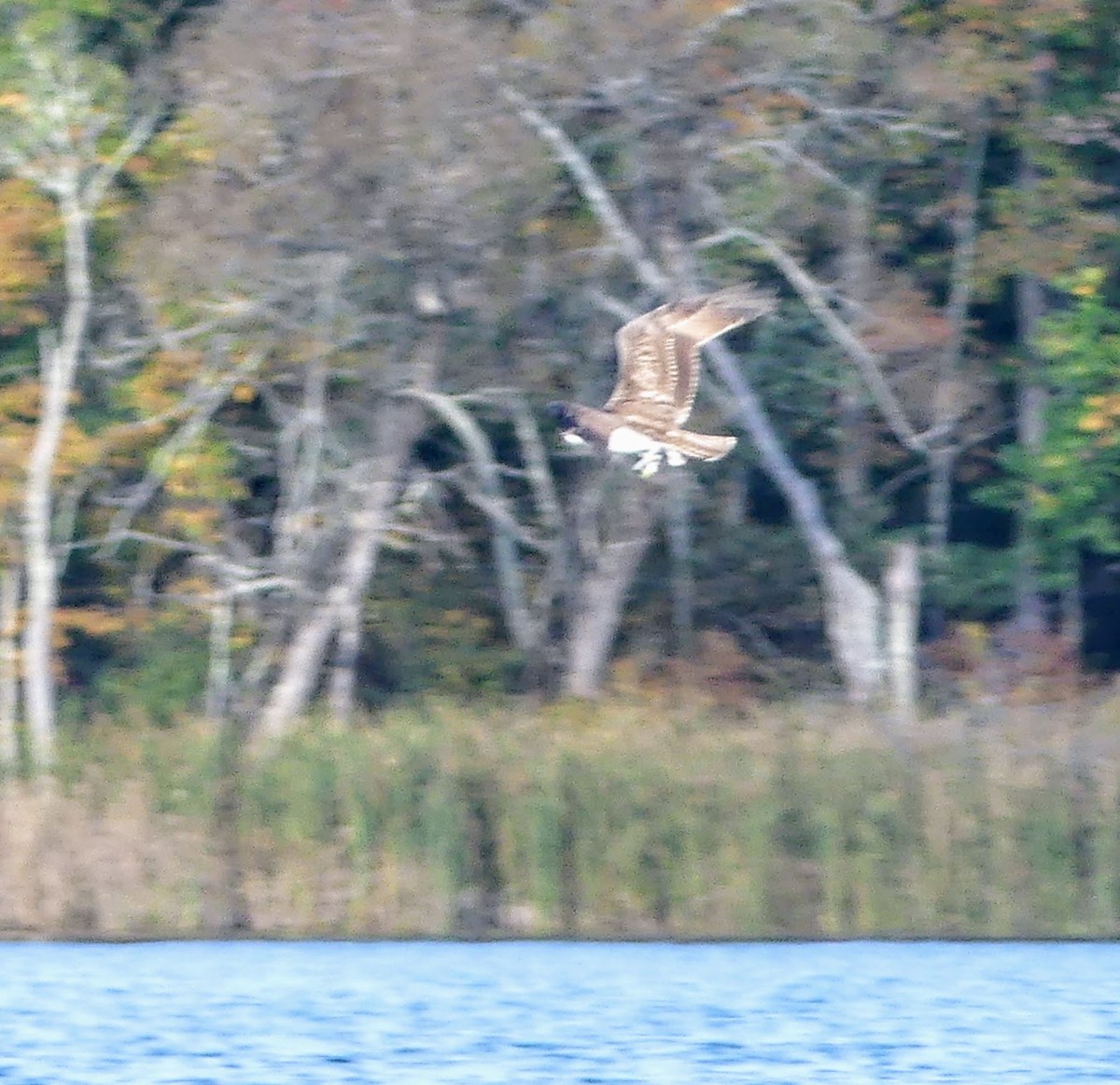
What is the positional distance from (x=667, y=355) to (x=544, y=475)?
7.72 m

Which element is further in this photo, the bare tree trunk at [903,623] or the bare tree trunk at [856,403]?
the bare tree trunk at [856,403]

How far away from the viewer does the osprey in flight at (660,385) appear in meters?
9.46

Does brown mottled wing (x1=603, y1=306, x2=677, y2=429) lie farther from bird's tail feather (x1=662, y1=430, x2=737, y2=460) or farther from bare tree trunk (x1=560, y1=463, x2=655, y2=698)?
bare tree trunk (x1=560, y1=463, x2=655, y2=698)

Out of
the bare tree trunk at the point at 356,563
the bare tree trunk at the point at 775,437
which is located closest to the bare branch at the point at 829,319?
the bare tree trunk at the point at 775,437

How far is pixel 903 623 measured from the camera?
16844 millimetres

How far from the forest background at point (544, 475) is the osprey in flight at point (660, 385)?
5.39 m

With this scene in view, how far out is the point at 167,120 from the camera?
58.7ft

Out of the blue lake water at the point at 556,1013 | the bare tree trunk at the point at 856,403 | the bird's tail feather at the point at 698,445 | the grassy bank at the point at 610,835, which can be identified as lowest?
the blue lake water at the point at 556,1013

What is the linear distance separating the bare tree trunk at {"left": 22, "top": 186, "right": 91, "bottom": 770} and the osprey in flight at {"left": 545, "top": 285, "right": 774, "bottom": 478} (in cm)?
794

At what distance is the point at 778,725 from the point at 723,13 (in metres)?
4.72

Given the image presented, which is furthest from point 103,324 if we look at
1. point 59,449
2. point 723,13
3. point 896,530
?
point 896,530

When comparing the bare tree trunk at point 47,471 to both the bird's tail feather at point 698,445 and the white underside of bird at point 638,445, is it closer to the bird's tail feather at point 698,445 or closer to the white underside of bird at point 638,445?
the white underside of bird at point 638,445

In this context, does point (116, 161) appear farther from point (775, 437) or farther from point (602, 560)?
point (775, 437)

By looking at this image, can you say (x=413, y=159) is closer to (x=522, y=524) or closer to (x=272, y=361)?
(x=272, y=361)
